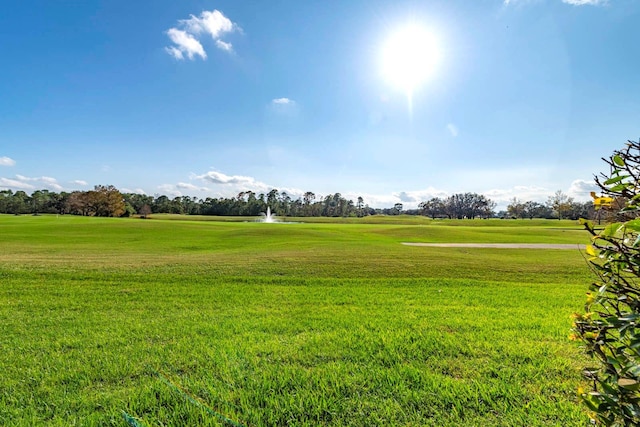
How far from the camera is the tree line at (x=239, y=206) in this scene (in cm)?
7531

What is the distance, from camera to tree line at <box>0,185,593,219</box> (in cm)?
7531

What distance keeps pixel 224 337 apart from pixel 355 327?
1.73m

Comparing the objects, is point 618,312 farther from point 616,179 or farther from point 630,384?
point 616,179

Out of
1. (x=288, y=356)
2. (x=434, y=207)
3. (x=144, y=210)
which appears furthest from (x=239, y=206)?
(x=288, y=356)

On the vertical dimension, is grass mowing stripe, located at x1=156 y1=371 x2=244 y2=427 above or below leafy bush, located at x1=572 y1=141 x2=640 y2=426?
below

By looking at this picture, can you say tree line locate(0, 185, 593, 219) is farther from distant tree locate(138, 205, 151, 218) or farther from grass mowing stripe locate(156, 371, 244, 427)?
grass mowing stripe locate(156, 371, 244, 427)

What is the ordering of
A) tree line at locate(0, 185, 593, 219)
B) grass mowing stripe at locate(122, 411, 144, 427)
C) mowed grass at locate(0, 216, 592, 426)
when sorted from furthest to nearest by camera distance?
tree line at locate(0, 185, 593, 219)
mowed grass at locate(0, 216, 592, 426)
grass mowing stripe at locate(122, 411, 144, 427)

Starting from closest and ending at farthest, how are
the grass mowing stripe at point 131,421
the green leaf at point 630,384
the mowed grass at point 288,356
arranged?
the green leaf at point 630,384
the grass mowing stripe at point 131,421
the mowed grass at point 288,356

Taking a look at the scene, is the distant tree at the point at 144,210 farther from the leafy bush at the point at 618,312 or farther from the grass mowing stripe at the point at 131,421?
the leafy bush at the point at 618,312

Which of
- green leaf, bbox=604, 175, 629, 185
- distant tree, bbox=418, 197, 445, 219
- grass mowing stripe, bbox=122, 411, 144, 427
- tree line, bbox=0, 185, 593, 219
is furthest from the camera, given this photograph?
distant tree, bbox=418, 197, 445, 219

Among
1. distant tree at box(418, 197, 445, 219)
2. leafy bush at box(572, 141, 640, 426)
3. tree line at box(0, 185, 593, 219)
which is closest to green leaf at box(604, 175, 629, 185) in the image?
leafy bush at box(572, 141, 640, 426)

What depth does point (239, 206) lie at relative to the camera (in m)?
93.6

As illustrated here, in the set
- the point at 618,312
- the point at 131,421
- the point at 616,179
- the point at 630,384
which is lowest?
the point at 131,421

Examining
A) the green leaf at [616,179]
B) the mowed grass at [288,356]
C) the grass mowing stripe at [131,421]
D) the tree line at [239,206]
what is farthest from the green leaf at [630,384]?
the tree line at [239,206]
